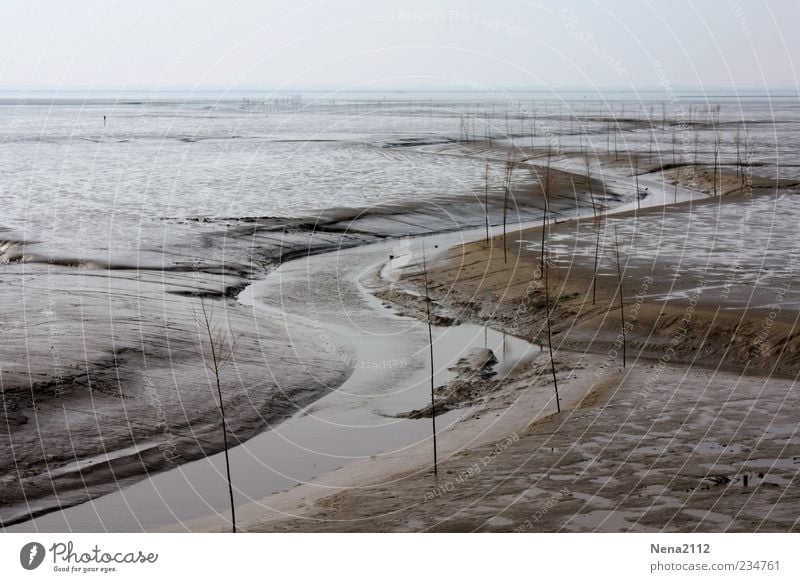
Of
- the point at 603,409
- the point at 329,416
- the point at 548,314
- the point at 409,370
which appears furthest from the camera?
the point at 548,314

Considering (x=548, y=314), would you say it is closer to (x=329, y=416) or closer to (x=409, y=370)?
(x=409, y=370)

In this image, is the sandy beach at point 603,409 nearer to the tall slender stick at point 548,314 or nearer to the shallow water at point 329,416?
the tall slender stick at point 548,314

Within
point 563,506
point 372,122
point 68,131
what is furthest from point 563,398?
point 372,122

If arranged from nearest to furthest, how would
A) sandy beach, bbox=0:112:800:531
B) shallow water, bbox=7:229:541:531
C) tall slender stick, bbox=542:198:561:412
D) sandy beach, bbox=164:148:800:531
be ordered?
sandy beach, bbox=164:148:800:531
sandy beach, bbox=0:112:800:531
shallow water, bbox=7:229:541:531
tall slender stick, bbox=542:198:561:412

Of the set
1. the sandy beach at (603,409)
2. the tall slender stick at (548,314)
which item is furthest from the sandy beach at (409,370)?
the tall slender stick at (548,314)

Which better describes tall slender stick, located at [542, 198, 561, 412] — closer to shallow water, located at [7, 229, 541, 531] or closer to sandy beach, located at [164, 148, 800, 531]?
sandy beach, located at [164, 148, 800, 531]

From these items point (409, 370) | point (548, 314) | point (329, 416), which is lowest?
point (329, 416)

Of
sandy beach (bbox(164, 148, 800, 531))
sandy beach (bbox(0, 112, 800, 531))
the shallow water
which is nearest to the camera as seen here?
sandy beach (bbox(164, 148, 800, 531))

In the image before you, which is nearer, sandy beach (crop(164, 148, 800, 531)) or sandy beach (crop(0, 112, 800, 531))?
sandy beach (crop(164, 148, 800, 531))

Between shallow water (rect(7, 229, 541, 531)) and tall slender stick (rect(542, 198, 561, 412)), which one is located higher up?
tall slender stick (rect(542, 198, 561, 412))

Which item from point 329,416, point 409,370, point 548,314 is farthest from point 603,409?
point 329,416

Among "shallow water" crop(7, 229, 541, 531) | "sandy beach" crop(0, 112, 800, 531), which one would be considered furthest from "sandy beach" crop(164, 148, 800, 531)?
"shallow water" crop(7, 229, 541, 531)

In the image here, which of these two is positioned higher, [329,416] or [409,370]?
[409,370]

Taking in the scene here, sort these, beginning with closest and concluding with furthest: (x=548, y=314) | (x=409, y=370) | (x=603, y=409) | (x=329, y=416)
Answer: (x=603, y=409) < (x=329, y=416) < (x=409, y=370) < (x=548, y=314)
